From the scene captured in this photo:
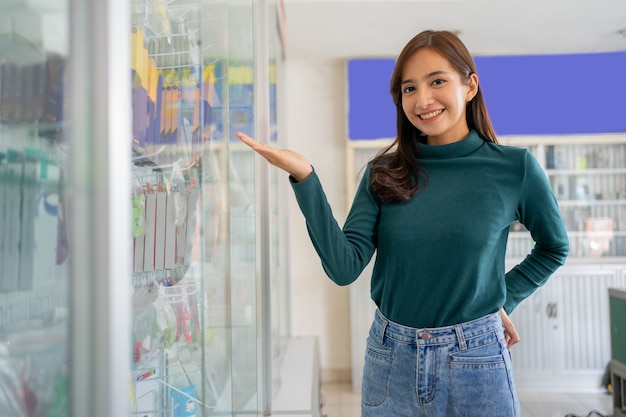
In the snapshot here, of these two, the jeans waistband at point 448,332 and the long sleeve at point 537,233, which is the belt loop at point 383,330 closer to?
the jeans waistband at point 448,332

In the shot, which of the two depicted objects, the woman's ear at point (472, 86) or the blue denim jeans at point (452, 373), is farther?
the woman's ear at point (472, 86)

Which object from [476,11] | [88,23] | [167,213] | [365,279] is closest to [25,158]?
[88,23]

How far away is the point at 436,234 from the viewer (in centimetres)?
122

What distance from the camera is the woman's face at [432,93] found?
128 cm

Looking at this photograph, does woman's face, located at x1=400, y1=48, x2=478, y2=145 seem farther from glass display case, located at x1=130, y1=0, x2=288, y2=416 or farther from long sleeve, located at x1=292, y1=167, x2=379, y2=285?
glass display case, located at x1=130, y1=0, x2=288, y2=416

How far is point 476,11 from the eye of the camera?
3.80 metres

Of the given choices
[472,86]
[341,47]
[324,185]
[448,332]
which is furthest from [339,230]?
[324,185]

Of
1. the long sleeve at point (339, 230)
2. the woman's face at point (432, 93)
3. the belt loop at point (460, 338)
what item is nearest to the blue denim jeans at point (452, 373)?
the belt loop at point (460, 338)

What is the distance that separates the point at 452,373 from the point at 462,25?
3403 mm

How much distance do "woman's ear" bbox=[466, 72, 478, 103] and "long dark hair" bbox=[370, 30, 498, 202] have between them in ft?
0.03

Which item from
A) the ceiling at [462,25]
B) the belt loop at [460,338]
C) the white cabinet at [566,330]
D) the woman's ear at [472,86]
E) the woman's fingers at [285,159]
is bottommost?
the white cabinet at [566,330]

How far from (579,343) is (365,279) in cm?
169

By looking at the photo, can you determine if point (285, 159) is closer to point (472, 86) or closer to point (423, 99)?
point (423, 99)

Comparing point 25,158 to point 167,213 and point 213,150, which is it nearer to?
point 167,213
